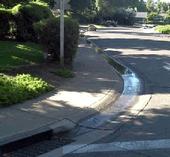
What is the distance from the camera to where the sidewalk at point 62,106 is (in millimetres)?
8125

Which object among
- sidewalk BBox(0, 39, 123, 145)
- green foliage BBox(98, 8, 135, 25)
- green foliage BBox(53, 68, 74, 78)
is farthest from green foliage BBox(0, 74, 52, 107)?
green foliage BBox(98, 8, 135, 25)

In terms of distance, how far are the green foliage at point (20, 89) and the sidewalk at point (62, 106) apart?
7.6 inches

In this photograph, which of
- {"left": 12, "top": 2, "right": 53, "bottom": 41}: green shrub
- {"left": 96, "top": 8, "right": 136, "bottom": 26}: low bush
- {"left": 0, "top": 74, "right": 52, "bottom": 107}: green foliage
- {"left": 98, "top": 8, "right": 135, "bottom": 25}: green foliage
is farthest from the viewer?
{"left": 98, "top": 8, "right": 135, "bottom": 25}: green foliage

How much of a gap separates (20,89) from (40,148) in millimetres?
3335

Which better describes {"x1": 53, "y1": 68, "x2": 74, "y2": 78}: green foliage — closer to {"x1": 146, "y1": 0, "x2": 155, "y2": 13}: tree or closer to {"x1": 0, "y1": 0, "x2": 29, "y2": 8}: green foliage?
{"x1": 0, "y1": 0, "x2": 29, "y2": 8}: green foliage

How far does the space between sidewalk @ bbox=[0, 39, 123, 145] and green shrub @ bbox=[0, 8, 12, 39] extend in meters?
8.80

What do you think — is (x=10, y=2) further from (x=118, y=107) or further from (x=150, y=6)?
(x=150, y=6)

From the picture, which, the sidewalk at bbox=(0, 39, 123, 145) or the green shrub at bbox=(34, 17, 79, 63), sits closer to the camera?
the sidewalk at bbox=(0, 39, 123, 145)

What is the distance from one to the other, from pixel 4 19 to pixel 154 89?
38.8 ft

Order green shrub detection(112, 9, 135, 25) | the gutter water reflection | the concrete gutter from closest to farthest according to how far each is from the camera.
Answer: the concrete gutter, the gutter water reflection, green shrub detection(112, 9, 135, 25)

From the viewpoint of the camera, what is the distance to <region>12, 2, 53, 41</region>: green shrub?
74.2ft

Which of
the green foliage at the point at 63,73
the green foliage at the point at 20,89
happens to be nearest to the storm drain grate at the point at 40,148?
the green foliage at the point at 20,89

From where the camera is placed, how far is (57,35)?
15617 millimetres

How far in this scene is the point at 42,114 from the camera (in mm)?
9203
